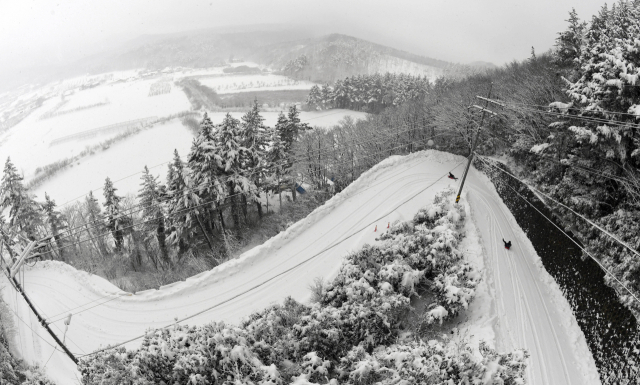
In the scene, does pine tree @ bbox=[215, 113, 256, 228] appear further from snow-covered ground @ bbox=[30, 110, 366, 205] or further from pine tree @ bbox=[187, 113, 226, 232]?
snow-covered ground @ bbox=[30, 110, 366, 205]

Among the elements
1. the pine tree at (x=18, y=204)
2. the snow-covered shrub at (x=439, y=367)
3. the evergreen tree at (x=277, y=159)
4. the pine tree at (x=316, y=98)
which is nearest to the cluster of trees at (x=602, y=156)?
the snow-covered shrub at (x=439, y=367)

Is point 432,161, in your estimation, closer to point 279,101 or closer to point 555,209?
point 555,209

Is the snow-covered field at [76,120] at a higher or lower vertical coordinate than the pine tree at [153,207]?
higher

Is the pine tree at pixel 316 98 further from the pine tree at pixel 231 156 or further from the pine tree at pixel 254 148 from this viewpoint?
the pine tree at pixel 231 156

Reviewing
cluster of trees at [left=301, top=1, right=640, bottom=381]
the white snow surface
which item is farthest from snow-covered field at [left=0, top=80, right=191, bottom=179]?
cluster of trees at [left=301, top=1, right=640, bottom=381]

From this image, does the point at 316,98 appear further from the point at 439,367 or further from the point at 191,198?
the point at 439,367

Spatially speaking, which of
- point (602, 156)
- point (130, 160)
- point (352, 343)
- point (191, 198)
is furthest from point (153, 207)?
point (130, 160)
